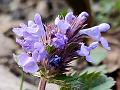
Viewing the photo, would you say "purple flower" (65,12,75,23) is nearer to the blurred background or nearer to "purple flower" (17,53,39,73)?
the blurred background

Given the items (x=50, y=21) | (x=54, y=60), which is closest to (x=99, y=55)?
(x=54, y=60)

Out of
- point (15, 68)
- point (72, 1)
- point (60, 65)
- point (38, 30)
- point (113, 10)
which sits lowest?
point (60, 65)

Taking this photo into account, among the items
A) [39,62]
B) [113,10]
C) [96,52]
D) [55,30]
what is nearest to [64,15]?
[55,30]

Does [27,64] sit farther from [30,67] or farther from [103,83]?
[103,83]

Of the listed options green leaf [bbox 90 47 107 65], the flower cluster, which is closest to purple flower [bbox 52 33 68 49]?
the flower cluster

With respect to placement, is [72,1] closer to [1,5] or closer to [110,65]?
[110,65]

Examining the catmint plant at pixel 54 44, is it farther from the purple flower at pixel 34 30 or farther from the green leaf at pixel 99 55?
the green leaf at pixel 99 55

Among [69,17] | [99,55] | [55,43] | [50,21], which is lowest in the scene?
[55,43]
